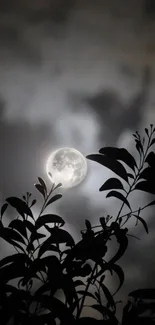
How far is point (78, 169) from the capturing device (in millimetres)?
1452

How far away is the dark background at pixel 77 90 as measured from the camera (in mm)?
1566

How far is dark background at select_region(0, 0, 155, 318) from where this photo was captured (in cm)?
157

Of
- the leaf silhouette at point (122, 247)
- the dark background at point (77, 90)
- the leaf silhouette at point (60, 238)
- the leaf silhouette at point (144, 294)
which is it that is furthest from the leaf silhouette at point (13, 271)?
the dark background at point (77, 90)

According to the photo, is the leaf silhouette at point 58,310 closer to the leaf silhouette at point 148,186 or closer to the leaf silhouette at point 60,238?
the leaf silhouette at point 60,238

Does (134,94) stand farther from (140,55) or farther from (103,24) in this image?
(103,24)

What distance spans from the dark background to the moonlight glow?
0.11 metres

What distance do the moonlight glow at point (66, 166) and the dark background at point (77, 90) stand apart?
106 millimetres

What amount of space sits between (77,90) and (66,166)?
0.42 meters

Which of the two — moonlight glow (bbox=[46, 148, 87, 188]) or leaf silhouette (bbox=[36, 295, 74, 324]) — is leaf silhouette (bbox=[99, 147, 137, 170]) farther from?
leaf silhouette (bbox=[36, 295, 74, 324])

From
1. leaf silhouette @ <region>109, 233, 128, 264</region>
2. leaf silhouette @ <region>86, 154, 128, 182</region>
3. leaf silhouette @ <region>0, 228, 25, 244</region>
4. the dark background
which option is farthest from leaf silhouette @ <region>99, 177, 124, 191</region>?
the dark background

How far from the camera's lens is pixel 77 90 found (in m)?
1.62

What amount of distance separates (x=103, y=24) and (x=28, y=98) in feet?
1.76

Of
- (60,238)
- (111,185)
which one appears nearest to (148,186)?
(111,185)

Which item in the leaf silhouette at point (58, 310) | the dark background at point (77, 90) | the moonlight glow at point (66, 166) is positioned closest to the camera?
the leaf silhouette at point (58, 310)
